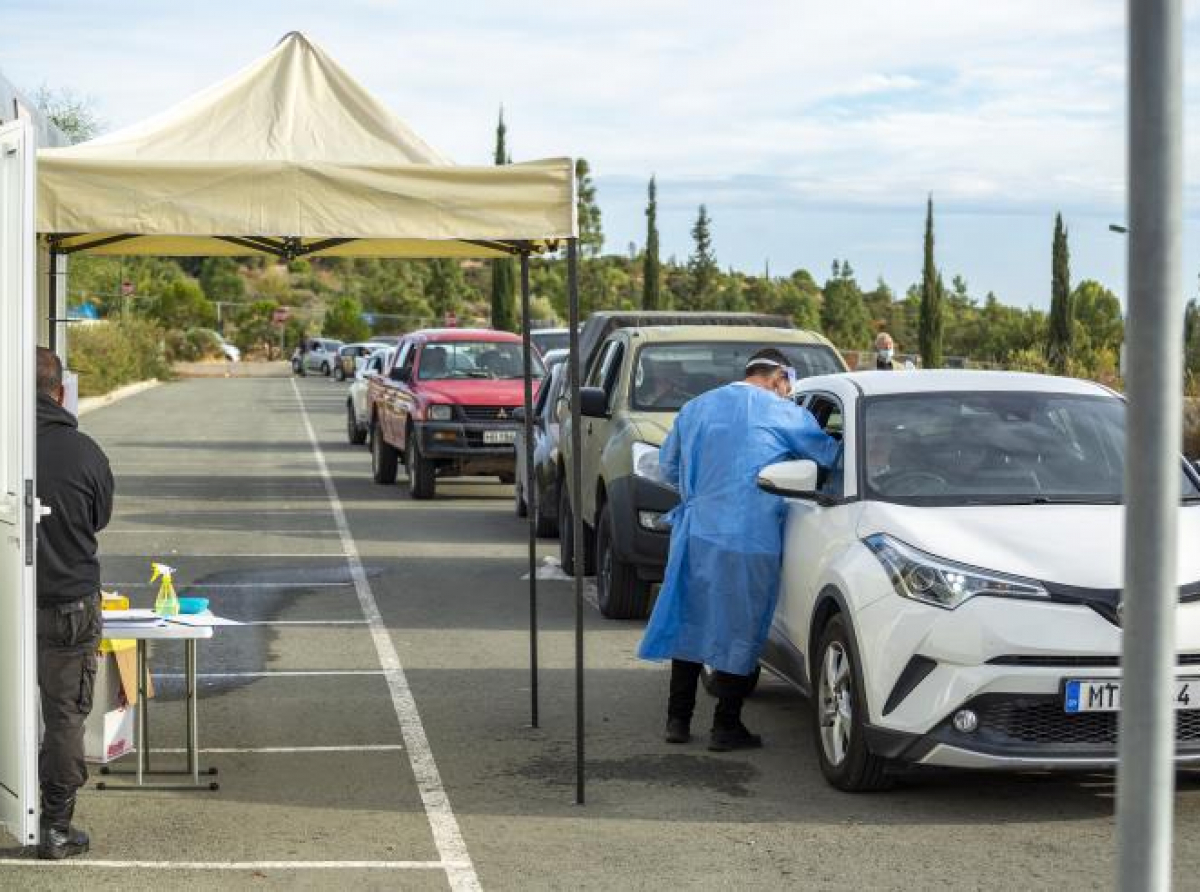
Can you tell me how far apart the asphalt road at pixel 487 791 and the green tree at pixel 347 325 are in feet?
260

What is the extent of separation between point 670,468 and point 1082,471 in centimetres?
177

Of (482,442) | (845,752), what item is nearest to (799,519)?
(845,752)

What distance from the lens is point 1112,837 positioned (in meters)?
7.39

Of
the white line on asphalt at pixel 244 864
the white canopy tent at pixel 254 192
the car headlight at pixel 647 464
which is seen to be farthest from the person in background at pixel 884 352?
the white line on asphalt at pixel 244 864

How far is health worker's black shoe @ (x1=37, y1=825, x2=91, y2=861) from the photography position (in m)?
6.94

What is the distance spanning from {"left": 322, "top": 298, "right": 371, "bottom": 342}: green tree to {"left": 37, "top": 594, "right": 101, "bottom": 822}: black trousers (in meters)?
86.4

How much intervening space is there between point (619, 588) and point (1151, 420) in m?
9.11

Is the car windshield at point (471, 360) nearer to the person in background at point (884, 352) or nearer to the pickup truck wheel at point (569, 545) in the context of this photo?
the person in background at point (884, 352)

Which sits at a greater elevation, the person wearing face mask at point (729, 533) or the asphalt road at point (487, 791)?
the person wearing face mask at point (729, 533)

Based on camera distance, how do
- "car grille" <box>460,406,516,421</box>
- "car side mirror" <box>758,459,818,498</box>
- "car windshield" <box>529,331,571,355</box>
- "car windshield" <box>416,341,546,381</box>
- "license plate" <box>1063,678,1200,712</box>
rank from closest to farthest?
"license plate" <box>1063,678,1200,712</box>
"car side mirror" <box>758,459,818,498</box>
"car grille" <box>460,406,516,421</box>
"car windshield" <box>416,341,546,381</box>
"car windshield" <box>529,331,571,355</box>

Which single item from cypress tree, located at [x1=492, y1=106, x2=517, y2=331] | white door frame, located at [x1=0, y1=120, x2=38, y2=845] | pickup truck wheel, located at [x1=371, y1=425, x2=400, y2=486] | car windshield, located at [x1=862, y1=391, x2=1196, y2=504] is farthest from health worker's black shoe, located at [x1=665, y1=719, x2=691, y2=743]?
cypress tree, located at [x1=492, y1=106, x2=517, y2=331]

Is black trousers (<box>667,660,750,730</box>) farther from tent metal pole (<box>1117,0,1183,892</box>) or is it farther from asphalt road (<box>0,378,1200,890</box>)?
tent metal pole (<box>1117,0,1183,892</box>)

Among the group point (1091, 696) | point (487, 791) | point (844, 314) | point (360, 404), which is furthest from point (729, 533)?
point (844, 314)

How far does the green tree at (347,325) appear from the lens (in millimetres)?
93312
